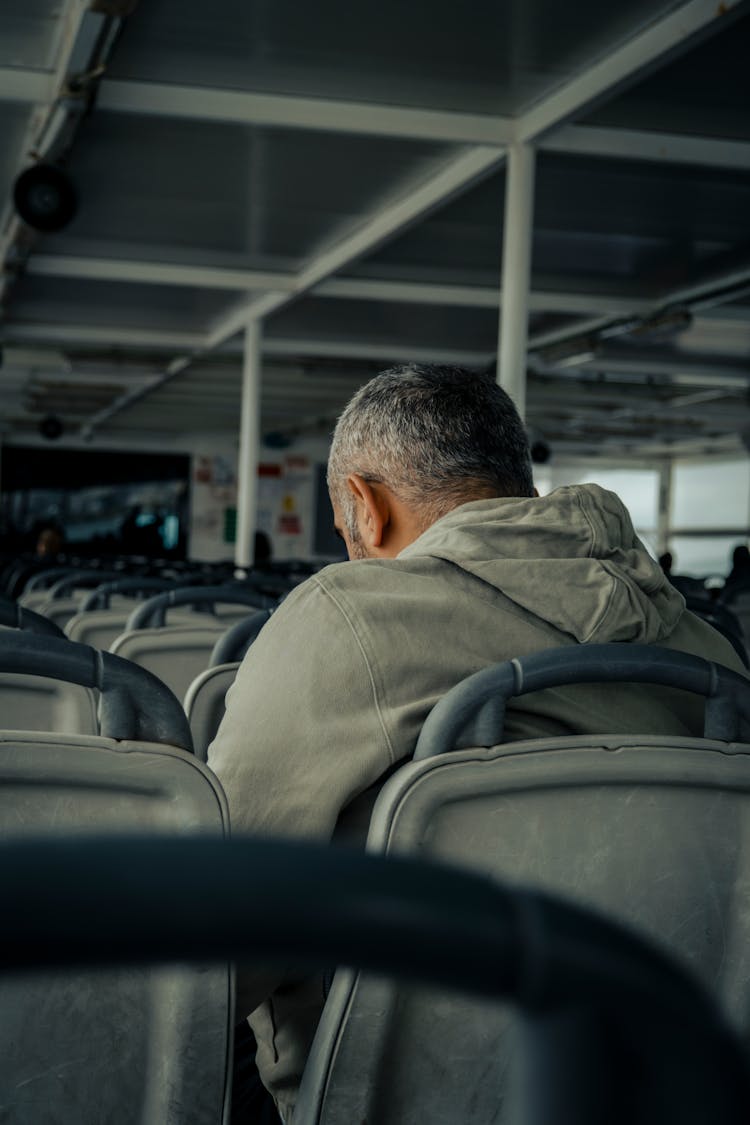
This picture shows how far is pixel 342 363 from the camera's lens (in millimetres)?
13594

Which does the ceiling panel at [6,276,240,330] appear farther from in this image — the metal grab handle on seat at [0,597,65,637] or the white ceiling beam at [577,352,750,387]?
the metal grab handle on seat at [0,597,65,637]

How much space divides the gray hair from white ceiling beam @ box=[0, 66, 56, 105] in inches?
183

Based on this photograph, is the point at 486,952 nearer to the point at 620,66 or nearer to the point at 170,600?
the point at 170,600

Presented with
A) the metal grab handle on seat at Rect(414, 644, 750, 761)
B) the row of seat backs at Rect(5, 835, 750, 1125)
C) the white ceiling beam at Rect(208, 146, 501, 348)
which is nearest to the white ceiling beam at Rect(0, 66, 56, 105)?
the white ceiling beam at Rect(208, 146, 501, 348)

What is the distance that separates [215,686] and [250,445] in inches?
359

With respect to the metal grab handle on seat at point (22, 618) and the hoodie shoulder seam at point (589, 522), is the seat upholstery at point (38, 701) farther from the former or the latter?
the hoodie shoulder seam at point (589, 522)

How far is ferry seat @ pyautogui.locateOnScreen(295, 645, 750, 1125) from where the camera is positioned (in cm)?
105

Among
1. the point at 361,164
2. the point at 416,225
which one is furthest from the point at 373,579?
the point at 416,225

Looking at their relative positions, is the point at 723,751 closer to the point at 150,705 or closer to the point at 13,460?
the point at 150,705

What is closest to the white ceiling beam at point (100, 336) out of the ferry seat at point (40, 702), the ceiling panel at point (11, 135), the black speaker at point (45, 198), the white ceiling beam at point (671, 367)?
the white ceiling beam at point (671, 367)

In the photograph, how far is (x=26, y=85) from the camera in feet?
18.7

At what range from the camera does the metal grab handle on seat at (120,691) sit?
1.11 meters

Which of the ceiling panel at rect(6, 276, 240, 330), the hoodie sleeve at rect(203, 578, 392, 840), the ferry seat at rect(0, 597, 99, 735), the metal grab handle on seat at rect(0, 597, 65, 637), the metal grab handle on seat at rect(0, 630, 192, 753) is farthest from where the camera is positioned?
the ceiling panel at rect(6, 276, 240, 330)

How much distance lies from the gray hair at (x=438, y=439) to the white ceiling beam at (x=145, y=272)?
323 inches
